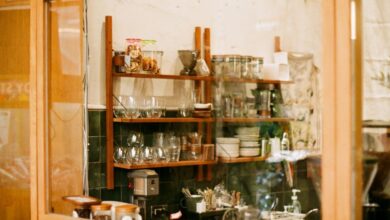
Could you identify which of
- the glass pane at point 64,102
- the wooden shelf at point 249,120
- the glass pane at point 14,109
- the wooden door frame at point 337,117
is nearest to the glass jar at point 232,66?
the wooden shelf at point 249,120

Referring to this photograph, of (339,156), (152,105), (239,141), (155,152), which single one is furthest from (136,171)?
(339,156)

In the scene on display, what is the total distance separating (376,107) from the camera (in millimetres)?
2031

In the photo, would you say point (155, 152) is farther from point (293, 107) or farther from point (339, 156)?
point (339, 156)

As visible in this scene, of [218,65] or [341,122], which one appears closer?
[341,122]

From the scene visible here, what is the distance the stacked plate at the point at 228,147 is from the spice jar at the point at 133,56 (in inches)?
30.6

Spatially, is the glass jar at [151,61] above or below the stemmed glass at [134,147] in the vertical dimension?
above

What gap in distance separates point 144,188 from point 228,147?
66cm

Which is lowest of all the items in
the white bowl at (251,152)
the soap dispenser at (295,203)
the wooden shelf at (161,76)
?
the soap dispenser at (295,203)

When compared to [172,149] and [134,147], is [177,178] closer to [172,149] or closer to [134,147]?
[172,149]

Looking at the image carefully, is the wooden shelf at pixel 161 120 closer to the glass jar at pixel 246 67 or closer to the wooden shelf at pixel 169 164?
the wooden shelf at pixel 169 164

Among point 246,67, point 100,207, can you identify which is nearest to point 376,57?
point 100,207

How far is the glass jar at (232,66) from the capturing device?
4.04 metres

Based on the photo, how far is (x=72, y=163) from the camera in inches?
132

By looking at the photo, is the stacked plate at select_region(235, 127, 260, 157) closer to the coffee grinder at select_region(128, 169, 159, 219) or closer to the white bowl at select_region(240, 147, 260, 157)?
the white bowl at select_region(240, 147, 260, 157)
